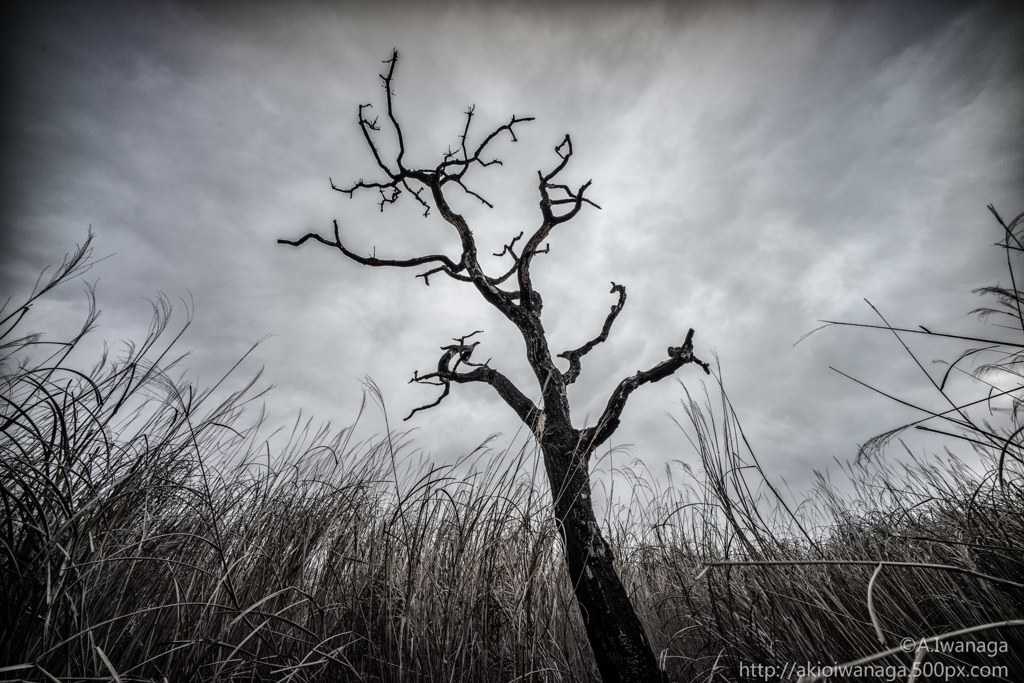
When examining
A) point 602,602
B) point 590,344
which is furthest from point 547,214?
point 602,602

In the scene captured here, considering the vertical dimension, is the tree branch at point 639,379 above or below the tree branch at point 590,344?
below

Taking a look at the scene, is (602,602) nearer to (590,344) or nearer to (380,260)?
(590,344)

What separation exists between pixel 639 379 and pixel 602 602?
218cm

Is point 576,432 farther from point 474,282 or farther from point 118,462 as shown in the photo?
point 118,462

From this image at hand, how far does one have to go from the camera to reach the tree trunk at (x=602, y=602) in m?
2.70

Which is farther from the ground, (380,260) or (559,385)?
(380,260)

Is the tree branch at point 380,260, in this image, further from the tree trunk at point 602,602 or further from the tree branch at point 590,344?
the tree trunk at point 602,602

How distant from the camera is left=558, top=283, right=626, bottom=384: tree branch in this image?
500 centimetres

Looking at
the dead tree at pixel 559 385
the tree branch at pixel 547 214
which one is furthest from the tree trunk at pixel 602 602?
the tree branch at pixel 547 214

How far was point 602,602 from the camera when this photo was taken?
2926 mm

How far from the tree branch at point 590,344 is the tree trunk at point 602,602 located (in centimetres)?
163

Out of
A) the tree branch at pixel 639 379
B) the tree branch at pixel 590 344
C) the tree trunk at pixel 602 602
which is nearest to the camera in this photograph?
the tree trunk at pixel 602 602

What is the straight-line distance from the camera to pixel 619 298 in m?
5.60

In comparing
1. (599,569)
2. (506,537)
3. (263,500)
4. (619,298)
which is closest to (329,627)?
(263,500)
